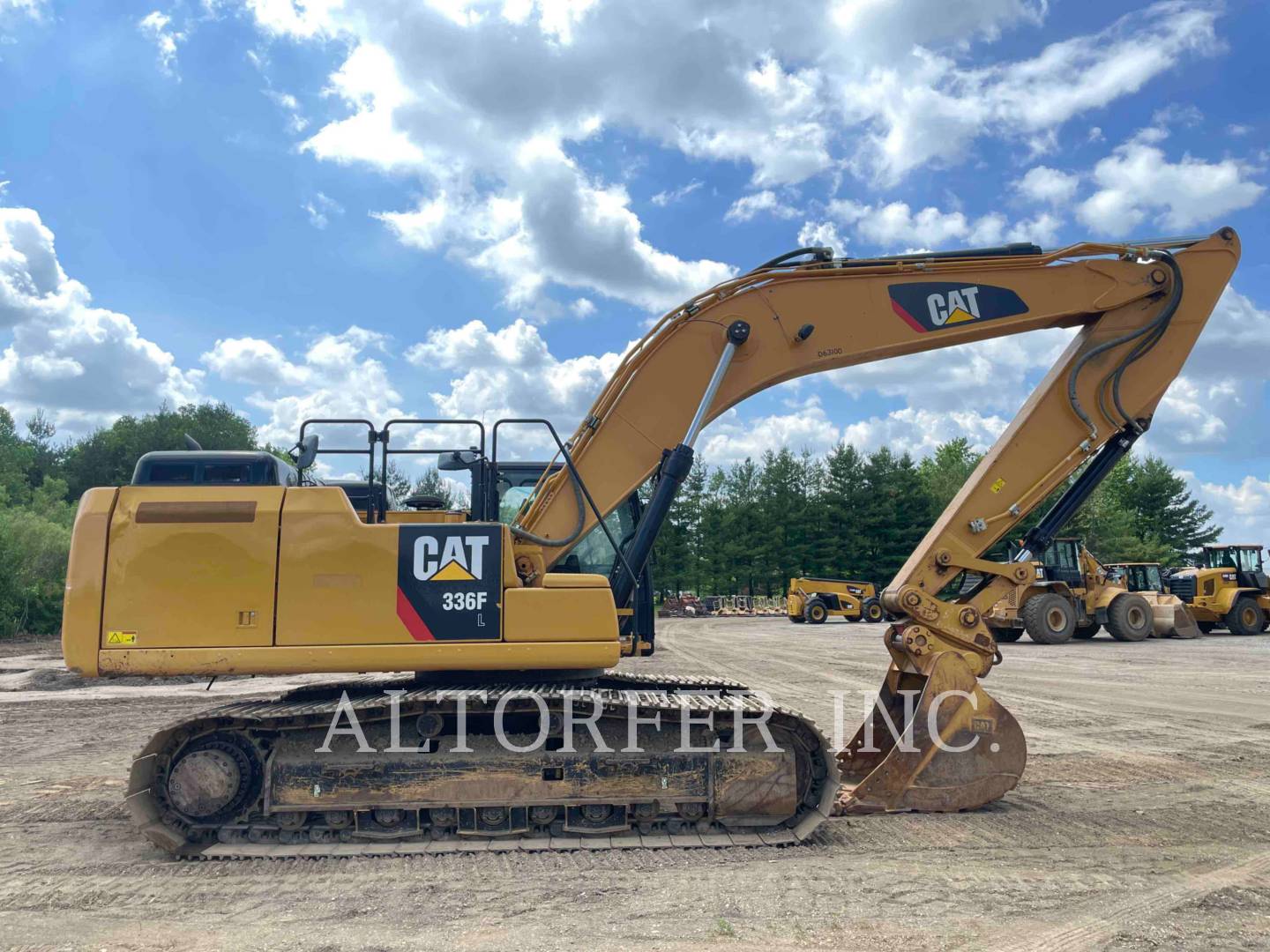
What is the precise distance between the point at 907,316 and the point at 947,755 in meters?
3.55

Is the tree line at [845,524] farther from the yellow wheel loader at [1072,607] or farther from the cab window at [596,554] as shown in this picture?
the cab window at [596,554]

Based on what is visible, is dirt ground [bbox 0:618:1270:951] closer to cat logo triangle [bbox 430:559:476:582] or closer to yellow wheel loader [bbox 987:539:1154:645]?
cat logo triangle [bbox 430:559:476:582]

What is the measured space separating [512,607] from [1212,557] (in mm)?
33095

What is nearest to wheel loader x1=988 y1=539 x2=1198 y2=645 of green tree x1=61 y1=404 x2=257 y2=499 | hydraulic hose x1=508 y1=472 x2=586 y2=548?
hydraulic hose x1=508 y1=472 x2=586 y2=548

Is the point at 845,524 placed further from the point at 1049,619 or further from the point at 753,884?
the point at 753,884

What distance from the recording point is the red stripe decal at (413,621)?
6.10 m

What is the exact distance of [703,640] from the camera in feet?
102

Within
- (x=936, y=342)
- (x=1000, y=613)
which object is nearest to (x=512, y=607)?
(x=936, y=342)

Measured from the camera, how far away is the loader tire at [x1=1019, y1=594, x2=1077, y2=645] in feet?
83.1

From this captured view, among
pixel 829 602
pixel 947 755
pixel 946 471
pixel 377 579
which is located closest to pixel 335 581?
pixel 377 579

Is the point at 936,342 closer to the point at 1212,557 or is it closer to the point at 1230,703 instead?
the point at 1230,703

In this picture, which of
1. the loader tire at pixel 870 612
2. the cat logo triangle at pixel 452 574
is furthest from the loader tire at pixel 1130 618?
the cat logo triangle at pixel 452 574

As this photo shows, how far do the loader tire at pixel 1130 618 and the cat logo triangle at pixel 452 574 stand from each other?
84.4 feet

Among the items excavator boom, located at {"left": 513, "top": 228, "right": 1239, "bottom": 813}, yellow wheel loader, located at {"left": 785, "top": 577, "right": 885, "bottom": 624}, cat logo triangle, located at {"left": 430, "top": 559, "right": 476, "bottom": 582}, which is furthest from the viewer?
yellow wheel loader, located at {"left": 785, "top": 577, "right": 885, "bottom": 624}
